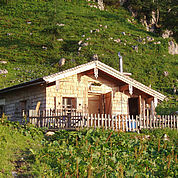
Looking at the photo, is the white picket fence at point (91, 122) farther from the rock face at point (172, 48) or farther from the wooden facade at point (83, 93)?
the rock face at point (172, 48)

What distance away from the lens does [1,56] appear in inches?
1705

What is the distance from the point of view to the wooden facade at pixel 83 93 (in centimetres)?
1927

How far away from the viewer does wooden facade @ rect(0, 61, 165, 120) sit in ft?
63.2

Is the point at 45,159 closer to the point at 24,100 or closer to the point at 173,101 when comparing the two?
the point at 24,100

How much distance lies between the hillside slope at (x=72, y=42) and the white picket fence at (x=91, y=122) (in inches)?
677

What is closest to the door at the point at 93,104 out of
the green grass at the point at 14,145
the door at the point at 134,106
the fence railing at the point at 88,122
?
the door at the point at 134,106

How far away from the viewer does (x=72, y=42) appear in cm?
4734

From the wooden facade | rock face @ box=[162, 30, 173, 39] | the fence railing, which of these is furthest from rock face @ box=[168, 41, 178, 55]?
the fence railing

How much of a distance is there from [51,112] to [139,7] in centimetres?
5869

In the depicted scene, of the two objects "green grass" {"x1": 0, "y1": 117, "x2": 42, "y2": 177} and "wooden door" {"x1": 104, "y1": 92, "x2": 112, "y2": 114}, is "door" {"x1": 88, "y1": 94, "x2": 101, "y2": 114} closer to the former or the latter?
"wooden door" {"x1": 104, "y1": 92, "x2": 112, "y2": 114}

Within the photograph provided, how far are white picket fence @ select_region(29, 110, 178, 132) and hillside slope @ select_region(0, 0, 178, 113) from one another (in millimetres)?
17199

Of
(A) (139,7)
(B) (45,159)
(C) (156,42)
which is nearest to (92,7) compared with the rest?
(A) (139,7)

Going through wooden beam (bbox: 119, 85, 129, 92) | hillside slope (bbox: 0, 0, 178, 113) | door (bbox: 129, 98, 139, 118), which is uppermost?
hillside slope (bbox: 0, 0, 178, 113)

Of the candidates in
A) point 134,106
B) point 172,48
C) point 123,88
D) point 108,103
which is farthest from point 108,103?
point 172,48
